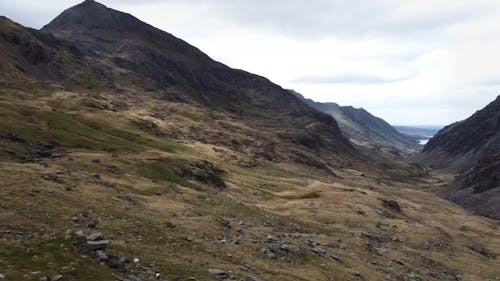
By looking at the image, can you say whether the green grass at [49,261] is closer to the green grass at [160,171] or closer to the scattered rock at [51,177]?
the scattered rock at [51,177]

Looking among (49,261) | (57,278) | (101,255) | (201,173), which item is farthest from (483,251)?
(57,278)

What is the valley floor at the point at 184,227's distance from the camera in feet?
121

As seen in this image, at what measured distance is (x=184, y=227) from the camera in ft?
182

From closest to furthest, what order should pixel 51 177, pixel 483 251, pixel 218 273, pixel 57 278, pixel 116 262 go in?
pixel 57 278, pixel 116 262, pixel 218 273, pixel 51 177, pixel 483 251

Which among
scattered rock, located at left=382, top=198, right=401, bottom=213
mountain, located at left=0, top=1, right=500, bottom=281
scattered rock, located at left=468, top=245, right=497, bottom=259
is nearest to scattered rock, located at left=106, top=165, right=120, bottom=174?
mountain, located at left=0, top=1, right=500, bottom=281

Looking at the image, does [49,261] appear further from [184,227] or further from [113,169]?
[113,169]

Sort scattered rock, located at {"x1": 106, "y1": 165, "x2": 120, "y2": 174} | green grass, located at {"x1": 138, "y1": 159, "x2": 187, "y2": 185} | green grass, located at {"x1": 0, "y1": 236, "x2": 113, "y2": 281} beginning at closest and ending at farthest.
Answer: green grass, located at {"x1": 0, "y1": 236, "x2": 113, "y2": 281}, scattered rock, located at {"x1": 106, "y1": 165, "x2": 120, "y2": 174}, green grass, located at {"x1": 138, "y1": 159, "x2": 187, "y2": 185}

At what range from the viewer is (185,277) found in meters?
37.4

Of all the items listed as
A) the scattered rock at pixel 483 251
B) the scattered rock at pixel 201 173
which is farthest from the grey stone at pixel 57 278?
the scattered rock at pixel 483 251

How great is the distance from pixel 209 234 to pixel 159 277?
19.8m

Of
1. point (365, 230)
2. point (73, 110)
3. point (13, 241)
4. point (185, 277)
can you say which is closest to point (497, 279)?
point (365, 230)

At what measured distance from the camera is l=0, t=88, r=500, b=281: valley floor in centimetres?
3684

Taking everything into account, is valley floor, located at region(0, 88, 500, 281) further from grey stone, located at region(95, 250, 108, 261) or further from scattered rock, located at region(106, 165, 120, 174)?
scattered rock, located at region(106, 165, 120, 174)

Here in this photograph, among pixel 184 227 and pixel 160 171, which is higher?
pixel 184 227
